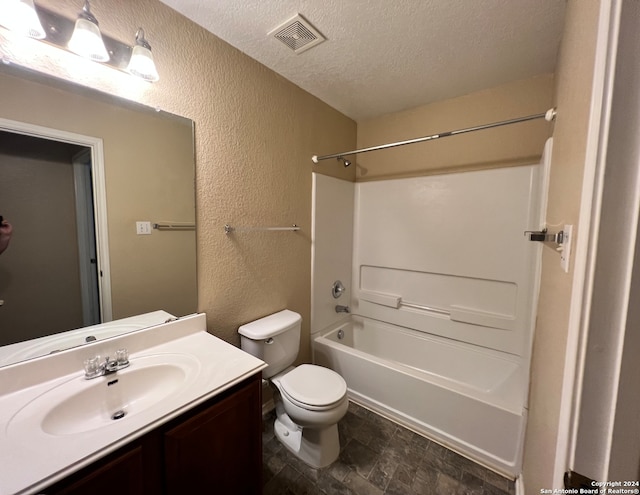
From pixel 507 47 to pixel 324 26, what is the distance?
1039mm

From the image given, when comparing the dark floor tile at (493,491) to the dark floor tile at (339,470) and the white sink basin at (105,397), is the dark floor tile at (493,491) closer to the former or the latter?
the dark floor tile at (339,470)

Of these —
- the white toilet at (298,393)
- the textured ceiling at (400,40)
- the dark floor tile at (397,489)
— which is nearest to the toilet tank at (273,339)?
the white toilet at (298,393)

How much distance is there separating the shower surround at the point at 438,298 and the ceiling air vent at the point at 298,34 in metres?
0.85

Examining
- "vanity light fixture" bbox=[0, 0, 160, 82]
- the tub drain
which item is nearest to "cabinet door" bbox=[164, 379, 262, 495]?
the tub drain

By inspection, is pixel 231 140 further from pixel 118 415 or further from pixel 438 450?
pixel 438 450

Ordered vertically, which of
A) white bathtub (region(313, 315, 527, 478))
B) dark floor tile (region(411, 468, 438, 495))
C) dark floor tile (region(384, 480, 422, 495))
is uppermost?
white bathtub (region(313, 315, 527, 478))

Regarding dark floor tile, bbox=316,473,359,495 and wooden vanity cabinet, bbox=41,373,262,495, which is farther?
dark floor tile, bbox=316,473,359,495

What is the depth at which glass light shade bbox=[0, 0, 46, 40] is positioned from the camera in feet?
2.67

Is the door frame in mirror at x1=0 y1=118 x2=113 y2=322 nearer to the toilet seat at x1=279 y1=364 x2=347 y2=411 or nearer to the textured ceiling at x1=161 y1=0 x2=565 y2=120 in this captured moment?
the textured ceiling at x1=161 y1=0 x2=565 y2=120

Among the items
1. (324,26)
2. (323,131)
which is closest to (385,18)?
(324,26)

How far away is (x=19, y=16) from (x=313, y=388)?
6.27 feet

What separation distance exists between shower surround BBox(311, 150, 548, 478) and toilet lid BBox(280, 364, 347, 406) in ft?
1.39

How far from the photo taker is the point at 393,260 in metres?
2.36

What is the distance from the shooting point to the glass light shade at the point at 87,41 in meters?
0.90
